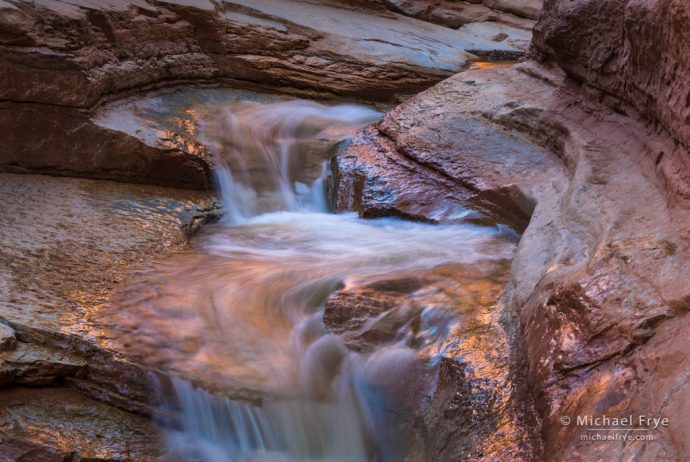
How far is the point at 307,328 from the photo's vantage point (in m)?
3.54

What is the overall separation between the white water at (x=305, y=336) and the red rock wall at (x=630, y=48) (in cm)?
117

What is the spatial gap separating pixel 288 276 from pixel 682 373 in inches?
92.3

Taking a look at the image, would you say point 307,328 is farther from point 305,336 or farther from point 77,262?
point 77,262

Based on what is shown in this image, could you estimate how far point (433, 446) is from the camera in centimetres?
282

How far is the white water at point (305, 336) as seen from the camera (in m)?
3.17

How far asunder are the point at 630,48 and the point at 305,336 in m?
2.43

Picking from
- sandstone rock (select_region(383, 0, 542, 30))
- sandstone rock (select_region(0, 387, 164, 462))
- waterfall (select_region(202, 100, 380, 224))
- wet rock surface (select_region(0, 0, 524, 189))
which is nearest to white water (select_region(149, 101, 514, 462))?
sandstone rock (select_region(0, 387, 164, 462))

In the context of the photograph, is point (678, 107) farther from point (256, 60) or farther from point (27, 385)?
point (256, 60)

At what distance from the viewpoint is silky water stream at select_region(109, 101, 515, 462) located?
317 cm

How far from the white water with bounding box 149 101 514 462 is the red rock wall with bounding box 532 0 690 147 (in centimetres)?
117

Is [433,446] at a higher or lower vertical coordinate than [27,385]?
higher

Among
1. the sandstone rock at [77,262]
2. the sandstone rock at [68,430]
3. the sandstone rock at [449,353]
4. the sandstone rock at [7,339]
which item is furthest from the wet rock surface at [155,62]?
the sandstone rock at [68,430]

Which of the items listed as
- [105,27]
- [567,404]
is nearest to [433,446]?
[567,404]

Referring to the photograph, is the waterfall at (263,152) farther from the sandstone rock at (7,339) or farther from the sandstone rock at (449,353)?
the sandstone rock at (7,339)
